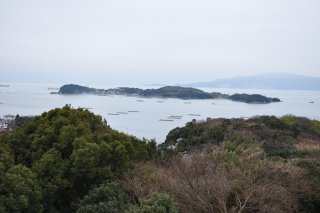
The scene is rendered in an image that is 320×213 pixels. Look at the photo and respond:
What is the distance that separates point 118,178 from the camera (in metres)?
10.4

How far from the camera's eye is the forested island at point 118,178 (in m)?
8.24

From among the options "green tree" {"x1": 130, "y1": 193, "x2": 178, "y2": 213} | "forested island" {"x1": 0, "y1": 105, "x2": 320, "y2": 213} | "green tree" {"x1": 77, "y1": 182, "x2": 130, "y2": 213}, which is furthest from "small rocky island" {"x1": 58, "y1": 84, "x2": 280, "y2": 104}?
"green tree" {"x1": 130, "y1": 193, "x2": 178, "y2": 213}

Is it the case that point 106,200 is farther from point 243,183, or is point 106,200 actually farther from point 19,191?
point 243,183

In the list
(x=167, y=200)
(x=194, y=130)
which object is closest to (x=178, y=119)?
(x=194, y=130)

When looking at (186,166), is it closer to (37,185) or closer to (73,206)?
(73,206)

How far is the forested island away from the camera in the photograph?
27.0 feet

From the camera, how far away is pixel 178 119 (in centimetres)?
5891

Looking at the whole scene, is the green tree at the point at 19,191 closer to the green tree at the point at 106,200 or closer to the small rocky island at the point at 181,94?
the green tree at the point at 106,200

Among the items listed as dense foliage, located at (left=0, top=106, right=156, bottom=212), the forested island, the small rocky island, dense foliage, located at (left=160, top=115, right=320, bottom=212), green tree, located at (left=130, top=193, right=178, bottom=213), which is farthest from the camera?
the small rocky island

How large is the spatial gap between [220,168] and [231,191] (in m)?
1.69

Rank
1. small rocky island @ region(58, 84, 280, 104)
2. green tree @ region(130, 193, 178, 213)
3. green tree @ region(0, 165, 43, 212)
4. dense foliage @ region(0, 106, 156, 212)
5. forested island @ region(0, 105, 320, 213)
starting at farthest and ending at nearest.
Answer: small rocky island @ region(58, 84, 280, 104) → forested island @ region(0, 105, 320, 213) → dense foliage @ region(0, 106, 156, 212) → green tree @ region(0, 165, 43, 212) → green tree @ region(130, 193, 178, 213)

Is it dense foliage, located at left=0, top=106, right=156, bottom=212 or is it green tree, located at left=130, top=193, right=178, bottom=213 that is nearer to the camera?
green tree, located at left=130, top=193, right=178, bottom=213

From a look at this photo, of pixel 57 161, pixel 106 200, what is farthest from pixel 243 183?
pixel 57 161

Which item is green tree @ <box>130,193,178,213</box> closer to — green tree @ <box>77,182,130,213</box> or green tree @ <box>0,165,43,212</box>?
green tree @ <box>77,182,130,213</box>
